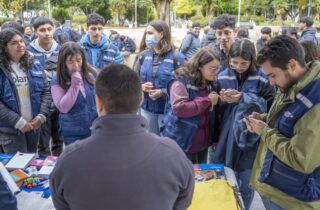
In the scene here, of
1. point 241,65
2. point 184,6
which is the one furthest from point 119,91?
point 184,6

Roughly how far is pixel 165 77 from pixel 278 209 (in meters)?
1.87

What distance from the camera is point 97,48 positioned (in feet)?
12.7

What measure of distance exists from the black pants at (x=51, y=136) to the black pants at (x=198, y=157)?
1752 mm

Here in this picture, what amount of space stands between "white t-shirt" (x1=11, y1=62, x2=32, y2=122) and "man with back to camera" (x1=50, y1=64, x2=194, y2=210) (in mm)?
2075

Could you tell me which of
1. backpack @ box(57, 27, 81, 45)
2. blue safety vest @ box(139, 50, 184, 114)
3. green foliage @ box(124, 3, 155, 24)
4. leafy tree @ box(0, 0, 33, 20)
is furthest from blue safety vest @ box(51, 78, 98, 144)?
green foliage @ box(124, 3, 155, 24)

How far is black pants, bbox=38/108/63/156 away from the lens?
12.6ft

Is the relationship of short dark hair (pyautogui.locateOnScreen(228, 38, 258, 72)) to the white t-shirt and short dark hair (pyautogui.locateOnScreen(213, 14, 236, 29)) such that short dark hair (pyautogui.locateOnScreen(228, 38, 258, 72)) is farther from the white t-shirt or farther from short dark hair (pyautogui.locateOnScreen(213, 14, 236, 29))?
the white t-shirt

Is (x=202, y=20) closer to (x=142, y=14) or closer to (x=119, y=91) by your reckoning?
(x=142, y=14)

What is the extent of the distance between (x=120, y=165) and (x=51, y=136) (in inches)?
124

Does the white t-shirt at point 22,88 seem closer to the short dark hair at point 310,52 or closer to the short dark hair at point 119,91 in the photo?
the short dark hair at point 119,91

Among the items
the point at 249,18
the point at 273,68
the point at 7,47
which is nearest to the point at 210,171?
the point at 273,68

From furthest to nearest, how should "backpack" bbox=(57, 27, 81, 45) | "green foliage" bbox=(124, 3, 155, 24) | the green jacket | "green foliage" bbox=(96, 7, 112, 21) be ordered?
"green foliage" bbox=(124, 3, 155, 24) < "green foliage" bbox=(96, 7, 112, 21) < "backpack" bbox=(57, 27, 81, 45) < the green jacket

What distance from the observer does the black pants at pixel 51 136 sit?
3855 millimetres

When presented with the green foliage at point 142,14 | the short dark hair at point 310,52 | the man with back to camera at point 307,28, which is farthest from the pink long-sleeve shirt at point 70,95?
the green foliage at point 142,14
